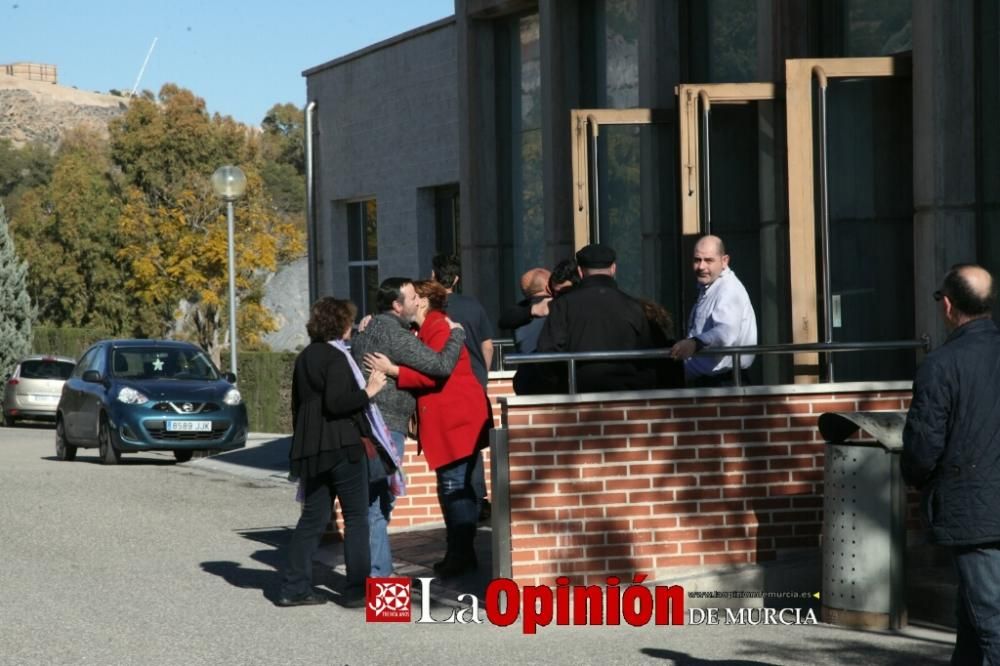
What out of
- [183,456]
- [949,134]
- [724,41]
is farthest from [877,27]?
[183,456]

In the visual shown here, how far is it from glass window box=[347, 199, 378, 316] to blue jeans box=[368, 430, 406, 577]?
658 inches

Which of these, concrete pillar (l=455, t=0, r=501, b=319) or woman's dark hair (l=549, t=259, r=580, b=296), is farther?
concrete pillar (l=455, t=0, r=501, b=319)

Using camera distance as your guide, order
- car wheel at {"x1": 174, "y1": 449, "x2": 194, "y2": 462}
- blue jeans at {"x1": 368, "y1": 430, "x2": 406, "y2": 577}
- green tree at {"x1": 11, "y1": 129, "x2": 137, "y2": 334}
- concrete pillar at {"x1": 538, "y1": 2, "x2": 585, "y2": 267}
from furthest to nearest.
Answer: green tree at {"x1": 11, "y1": 129, "x2": 137, "y2": 334} → car wheel at {"x1": 174, "y1": 449, "x2": 194, "y2": 462} → concrete pillar at {"x1": 538, "y1": 2, "x2": 585, "y2": 267} → blue jeans at {"x1": 368, "y1": 430, "x2": 406, "y2": 577}

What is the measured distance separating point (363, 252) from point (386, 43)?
3.56 meters

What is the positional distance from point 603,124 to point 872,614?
325 inches

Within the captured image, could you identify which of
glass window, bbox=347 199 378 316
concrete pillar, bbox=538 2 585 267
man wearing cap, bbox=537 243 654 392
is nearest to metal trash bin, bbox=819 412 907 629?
man wearing cap, bbox=537 243 654 392

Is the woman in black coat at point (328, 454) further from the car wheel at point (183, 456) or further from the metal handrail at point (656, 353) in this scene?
the car wheel at point (183, 456)

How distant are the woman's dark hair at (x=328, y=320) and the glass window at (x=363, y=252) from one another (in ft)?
54.3

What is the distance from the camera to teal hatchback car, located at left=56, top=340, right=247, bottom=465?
22.3 m

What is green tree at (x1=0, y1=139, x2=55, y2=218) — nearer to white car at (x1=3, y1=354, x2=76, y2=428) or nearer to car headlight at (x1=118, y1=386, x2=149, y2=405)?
white car at (x1=3, y1=354, x2=76, y2=428)

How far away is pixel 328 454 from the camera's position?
10180 mm

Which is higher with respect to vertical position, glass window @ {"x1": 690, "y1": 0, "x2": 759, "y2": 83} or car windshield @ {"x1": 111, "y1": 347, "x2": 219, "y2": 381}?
glass window @ {"x1": 690, "y1": 0, "x2": 759, "y2": 83}

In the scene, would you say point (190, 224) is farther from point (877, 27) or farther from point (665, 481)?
point (665, 481)

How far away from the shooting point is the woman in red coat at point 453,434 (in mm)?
10797
